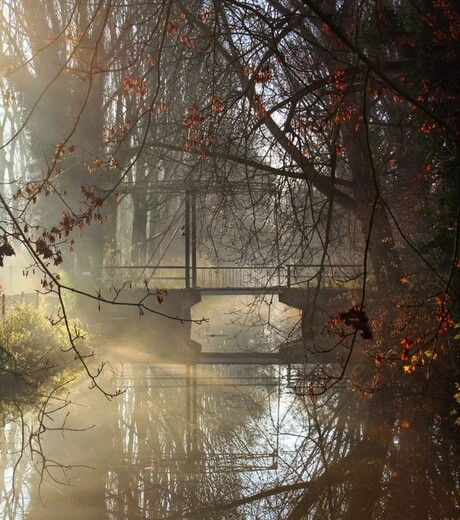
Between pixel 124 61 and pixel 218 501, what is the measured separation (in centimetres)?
1180

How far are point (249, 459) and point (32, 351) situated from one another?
6194 millimetres

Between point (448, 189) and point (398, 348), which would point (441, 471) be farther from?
point (448, 189)

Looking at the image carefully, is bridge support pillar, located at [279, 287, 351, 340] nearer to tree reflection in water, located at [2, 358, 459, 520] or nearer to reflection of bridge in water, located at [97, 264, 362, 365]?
reflection of bridge in water, located at [97, 264, 362, 365]

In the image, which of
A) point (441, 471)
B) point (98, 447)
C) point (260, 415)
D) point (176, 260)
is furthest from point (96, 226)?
point (441, 471)

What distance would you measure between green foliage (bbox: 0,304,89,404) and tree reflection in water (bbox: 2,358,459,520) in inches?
35.9

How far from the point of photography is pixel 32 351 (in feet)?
45.8

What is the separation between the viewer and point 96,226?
2311cm

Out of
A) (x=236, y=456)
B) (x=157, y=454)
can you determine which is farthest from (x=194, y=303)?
(x=236, y=456)

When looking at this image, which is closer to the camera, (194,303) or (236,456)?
(236,456)

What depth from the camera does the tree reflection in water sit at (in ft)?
23.9

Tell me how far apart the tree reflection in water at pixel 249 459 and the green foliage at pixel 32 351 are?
91 centimetres

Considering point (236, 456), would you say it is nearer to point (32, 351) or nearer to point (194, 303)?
point (32, 351)

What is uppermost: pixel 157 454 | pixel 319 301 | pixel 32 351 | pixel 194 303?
pixel 319 301

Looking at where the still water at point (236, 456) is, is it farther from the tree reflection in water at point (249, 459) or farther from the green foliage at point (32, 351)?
the green foliage at point (32, 351)
